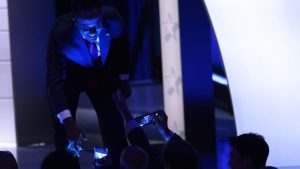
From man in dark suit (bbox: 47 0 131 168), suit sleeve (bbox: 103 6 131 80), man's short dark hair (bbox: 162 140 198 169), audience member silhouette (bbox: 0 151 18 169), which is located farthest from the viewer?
suit sleeve (bbox: 103 6 131 80)

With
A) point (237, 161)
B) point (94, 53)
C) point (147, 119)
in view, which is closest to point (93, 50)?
point (94, 53)

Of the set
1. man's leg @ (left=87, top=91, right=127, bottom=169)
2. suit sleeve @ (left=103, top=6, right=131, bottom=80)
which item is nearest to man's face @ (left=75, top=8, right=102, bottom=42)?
suit sleeve @ (left=103, top=6, right=131, bottom=80)

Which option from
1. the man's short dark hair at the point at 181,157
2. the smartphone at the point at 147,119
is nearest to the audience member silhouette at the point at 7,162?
the man's short dark hair at the point at 181,157

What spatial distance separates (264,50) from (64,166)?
1.91 meters

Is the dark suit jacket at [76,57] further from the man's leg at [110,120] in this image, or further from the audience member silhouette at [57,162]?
the audience member silhouette at [57,162]

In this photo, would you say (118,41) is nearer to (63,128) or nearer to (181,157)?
(63,128)

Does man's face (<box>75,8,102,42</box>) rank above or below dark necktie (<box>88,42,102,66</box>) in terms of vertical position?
above

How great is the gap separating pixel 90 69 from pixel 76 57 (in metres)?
0.08

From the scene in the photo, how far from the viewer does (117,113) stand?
3.00m

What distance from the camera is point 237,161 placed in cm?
207

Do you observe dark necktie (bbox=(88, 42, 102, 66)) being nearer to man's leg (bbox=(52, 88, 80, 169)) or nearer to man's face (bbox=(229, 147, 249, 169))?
man's leg (bbox=(52, 88, 80, 169))

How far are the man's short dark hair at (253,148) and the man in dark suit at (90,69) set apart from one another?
864mm

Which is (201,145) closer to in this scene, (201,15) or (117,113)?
(201,15)

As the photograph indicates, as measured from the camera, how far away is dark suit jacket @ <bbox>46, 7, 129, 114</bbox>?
9.41ft
